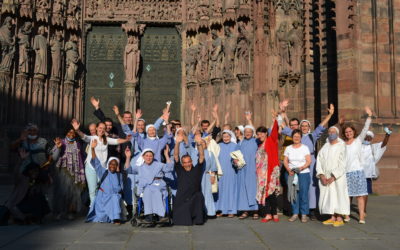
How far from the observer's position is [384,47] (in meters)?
10.1

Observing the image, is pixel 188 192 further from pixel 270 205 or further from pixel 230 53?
pixel 230 53

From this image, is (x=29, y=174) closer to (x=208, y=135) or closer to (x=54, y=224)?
(x=54, y=224)

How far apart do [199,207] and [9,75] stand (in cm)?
896

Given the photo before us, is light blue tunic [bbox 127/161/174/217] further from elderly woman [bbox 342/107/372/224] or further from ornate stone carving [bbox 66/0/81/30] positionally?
ornate stone carving [bbox 66/0/81/30]

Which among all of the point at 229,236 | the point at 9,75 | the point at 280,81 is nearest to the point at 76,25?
the point at 9,75

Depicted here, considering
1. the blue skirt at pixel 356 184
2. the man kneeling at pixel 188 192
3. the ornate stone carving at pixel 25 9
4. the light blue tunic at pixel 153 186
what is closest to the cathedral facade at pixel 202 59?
the ornate stone carving at pixel 25 9

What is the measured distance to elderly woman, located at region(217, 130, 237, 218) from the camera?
7.30 m

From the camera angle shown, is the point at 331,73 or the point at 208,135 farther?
the point at 331,73

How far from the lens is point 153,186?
655 cm

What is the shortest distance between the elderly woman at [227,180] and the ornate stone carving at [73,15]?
9.15 m

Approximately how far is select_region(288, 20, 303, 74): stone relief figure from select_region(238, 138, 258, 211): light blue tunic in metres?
5.33

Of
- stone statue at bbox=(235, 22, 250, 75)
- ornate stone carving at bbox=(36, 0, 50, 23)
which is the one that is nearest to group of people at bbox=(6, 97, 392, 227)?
stone statue at bbox=(235, 22, 250, 75)

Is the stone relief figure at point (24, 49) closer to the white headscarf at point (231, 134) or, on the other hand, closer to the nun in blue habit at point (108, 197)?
the nun in blue habit at point (108, 197)

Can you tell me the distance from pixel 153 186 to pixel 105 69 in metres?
9.50
